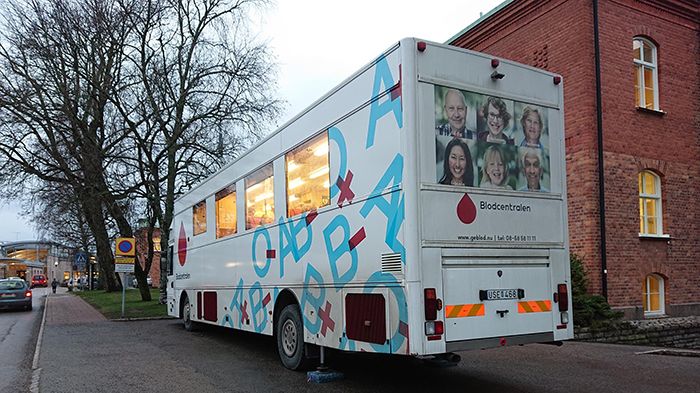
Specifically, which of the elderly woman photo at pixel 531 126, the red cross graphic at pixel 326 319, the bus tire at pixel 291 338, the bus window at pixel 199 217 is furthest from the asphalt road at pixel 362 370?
the elderly woman photo at pixel 531 126

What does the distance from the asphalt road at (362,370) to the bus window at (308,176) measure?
7.43 ft

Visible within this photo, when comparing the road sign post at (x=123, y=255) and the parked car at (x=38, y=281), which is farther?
the parked car at (x=38, y=281)

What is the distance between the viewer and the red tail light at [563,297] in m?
6.81

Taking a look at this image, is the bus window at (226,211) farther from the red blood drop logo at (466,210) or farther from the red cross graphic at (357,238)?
the red blood drop logo at (466,210)

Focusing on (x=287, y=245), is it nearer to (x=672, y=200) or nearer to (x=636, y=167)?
(x=636, y=167)

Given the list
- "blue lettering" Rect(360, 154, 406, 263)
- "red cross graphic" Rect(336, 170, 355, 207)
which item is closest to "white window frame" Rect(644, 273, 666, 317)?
"red cross graphic" Rect(336, 170, 355, 207)

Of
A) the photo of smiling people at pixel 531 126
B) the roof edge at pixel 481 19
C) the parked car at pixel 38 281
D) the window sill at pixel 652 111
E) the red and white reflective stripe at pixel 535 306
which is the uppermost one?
the roof edge at pixel 481 19

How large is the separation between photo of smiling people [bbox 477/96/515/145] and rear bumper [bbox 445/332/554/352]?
2.08 meters

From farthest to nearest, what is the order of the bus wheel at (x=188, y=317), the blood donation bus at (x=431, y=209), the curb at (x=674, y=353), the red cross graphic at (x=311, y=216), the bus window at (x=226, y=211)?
the bus wheel at (x=188, y=317)
the bus window at (x=226, y=211)
the curb at (x=674, y=353)
the red cross graphic at (x=311, y=216)
the blood donation bus at (x=431, y=209)

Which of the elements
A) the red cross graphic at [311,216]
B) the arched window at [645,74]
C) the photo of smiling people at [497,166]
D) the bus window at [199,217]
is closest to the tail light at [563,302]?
the photo of smiling people at [497,166]

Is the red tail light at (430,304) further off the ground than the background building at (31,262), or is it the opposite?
the red tail light at (430,304)

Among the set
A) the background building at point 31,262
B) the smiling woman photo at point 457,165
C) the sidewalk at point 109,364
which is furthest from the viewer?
the background building at point 31,262

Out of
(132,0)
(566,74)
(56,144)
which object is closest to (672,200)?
(566,74)

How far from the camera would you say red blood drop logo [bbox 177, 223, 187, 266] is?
14.1 meters
